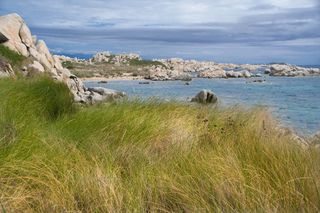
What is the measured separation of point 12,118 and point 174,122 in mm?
2956

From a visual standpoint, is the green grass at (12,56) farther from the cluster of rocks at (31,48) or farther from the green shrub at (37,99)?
the green shrub at (37,99)

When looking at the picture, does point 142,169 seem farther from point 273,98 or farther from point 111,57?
point 111,57

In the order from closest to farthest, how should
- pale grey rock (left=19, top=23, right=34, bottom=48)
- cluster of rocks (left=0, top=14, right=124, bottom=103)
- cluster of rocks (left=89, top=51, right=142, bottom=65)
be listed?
cluster of rocks (left=0, top=14, right=124, bottom=103), pale grey rock (left=19, top=23, right=34, bottom=48), cluster of rocks (left=89, top=51, right=142, bottom=65)

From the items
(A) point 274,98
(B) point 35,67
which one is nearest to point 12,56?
(B) point 35,67

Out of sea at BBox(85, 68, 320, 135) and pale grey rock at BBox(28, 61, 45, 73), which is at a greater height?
pale grey rock at BBox(28, 61, 45, 73)

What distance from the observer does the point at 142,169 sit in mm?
4820

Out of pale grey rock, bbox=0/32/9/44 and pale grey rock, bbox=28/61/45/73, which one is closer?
pale grey rock, bbox=28/61/45/73

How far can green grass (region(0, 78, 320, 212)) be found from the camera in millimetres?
4094

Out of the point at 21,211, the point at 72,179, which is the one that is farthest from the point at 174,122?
the point at 21,211

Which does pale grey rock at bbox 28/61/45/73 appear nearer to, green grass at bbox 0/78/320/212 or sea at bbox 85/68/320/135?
sea at bbox 85/68/320/135

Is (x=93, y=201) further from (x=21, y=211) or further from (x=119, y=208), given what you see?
(x=21, y=211)

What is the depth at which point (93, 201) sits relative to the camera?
4.14 m

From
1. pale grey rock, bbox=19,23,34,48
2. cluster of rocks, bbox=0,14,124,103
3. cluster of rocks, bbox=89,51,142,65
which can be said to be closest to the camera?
cluster of rocks, bbox=0,14,124,103

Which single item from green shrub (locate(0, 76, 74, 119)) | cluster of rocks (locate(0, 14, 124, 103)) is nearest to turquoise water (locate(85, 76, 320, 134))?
green shrub (locate(0, 76, 74, 119))
